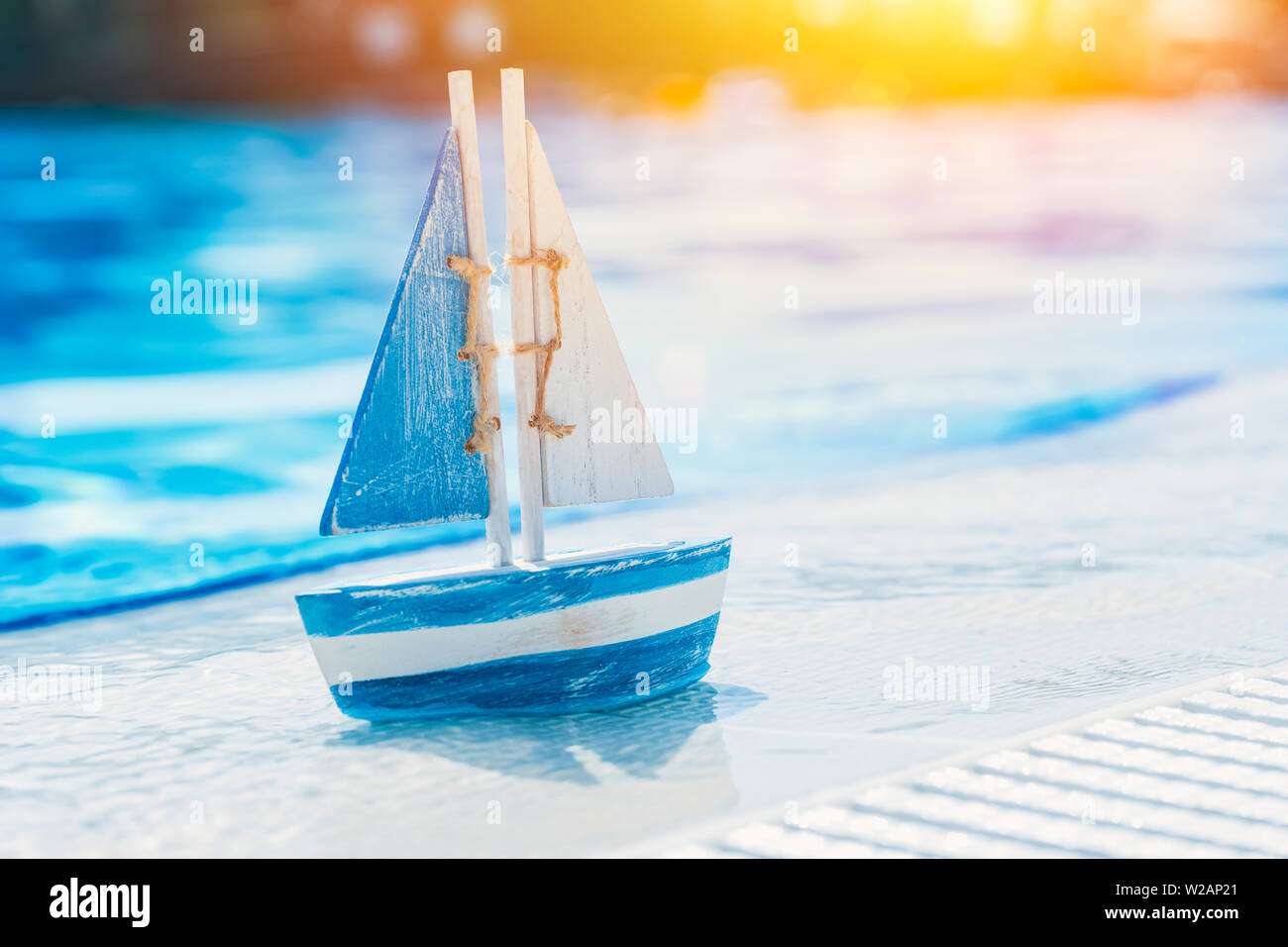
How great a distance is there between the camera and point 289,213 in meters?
17.1

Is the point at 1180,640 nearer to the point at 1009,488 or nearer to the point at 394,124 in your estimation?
the point at 1009,488

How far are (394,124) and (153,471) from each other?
12.3 meters

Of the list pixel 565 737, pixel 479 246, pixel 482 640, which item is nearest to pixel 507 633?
pixel 482 640

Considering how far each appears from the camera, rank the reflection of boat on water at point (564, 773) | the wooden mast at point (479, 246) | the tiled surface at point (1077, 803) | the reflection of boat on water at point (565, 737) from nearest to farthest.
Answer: the tiled surface at point (1077, 803)
the reflection of boat on water at point (564, 773)
the reflection of boat on water at point (565, 737)
the wooden mast at point (479, 246)

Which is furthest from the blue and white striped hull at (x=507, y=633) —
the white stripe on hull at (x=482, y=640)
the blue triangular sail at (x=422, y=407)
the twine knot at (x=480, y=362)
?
the twine knot at (x=480, y=362)

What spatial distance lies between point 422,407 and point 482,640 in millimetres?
754

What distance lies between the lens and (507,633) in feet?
13.7

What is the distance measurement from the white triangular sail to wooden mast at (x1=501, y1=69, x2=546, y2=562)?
0.03 meters

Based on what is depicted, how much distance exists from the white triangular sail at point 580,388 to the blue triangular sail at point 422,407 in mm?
251

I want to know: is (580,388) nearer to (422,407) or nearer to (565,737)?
(422,407)

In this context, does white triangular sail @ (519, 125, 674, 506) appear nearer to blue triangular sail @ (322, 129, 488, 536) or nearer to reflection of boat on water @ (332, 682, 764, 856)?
blue triangular sail @ (322, 129, 488, 536)

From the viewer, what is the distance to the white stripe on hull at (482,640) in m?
4.11

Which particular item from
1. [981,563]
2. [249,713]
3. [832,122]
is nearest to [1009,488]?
[981,563]

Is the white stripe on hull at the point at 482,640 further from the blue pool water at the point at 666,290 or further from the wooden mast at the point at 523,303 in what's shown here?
the blue pool water at the point at 666,290
